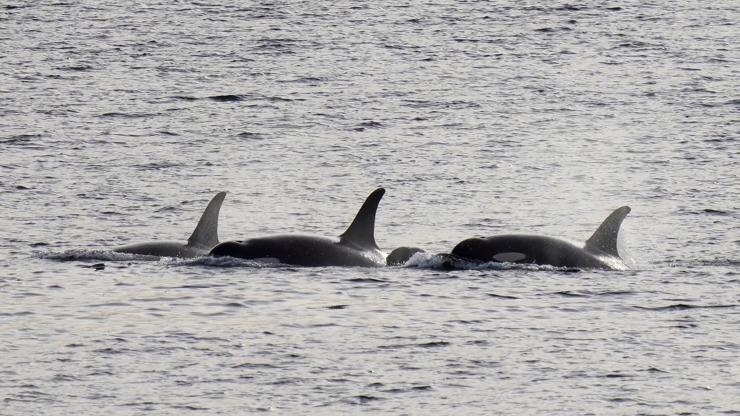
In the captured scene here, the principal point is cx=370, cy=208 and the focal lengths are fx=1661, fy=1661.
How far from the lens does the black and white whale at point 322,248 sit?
2317 centimetres

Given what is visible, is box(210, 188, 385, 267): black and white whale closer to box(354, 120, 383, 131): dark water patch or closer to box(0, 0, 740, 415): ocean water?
box(0, 0, 740, 415): ocean water

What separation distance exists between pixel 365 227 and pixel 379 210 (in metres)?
7.94

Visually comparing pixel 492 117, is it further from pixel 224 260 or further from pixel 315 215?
pixel 224 260

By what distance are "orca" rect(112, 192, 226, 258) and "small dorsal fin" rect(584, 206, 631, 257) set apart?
538 cm

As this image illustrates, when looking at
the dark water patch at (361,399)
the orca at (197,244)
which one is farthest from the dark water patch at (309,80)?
the dark water patch at (361,399)

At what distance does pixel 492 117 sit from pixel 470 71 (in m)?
12.7

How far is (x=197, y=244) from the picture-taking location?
24.2m

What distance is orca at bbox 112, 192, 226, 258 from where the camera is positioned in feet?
79.0

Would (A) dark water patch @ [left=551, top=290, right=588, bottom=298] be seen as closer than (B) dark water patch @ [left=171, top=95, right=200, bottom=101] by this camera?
Yes

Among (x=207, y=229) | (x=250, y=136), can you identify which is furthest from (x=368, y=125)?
(x=207, y=229)

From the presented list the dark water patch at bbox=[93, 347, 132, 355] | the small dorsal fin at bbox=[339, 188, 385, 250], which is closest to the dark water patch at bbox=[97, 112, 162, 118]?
the small dorsal fin at bbox=[339, 188, 385, 250]

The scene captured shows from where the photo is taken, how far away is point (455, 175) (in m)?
36.9

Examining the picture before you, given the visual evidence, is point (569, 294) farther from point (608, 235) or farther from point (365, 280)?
point (365, 280)

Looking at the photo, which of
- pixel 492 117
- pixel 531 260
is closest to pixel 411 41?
pixel 492 117
